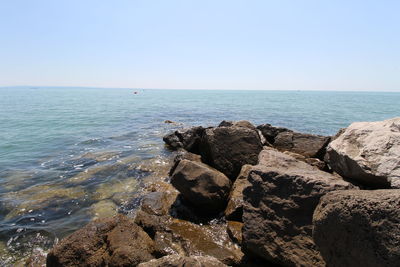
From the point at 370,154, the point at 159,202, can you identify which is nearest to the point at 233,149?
the point at 159,202

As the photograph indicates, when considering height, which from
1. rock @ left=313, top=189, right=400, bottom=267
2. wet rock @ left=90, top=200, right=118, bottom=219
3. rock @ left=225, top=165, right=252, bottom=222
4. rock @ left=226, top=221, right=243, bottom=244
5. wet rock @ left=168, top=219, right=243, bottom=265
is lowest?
wet rock @ left=90, top=200, right=118, bottom=219

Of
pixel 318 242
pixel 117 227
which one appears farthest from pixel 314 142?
pixel 117 227

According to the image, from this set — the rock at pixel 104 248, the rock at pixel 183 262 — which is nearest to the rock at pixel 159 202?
the rock at pixel 104 248

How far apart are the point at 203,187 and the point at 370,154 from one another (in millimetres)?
3851

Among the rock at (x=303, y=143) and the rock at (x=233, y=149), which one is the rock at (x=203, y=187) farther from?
the rock at (x=303, y=143)

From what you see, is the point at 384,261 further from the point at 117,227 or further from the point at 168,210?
the point at 168,210

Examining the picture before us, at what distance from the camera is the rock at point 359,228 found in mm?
2816

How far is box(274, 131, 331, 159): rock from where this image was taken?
10.9 metres

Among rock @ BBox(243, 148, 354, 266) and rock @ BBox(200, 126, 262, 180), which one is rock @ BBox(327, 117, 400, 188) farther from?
rock @ BBox(200, 126, 262, 180)

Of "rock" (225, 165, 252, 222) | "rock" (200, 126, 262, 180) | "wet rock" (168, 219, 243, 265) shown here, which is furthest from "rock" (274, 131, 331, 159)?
"wet rock" (168, 219, 243, 265)

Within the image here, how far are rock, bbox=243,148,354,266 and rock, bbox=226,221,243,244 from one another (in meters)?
0.75

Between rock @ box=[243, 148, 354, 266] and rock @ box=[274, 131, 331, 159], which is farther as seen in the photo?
rock @ box=[274, 131, 331, 159]

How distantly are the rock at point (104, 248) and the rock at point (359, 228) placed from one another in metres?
3.04

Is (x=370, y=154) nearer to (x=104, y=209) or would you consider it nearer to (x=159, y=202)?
(x=159, y=202)
